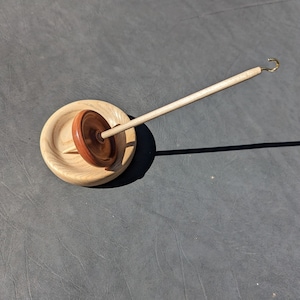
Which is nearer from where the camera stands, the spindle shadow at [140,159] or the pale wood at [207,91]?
the pale wood at [207,91]

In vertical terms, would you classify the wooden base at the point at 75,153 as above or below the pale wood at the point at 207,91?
below

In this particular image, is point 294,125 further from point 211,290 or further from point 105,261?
point 105,261

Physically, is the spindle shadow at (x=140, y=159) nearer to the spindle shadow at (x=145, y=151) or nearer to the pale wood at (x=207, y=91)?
the spindle shadow at (x=145, y=151)

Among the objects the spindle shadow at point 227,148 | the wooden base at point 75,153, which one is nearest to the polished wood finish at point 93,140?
the wooden base at point 75,153

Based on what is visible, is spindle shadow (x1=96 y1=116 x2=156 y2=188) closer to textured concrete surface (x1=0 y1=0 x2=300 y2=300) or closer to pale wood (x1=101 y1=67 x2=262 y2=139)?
textured concrete surface (x1=0 y1=0 x2=300 y2=300)

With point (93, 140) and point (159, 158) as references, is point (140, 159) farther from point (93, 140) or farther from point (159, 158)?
point (93, 140)

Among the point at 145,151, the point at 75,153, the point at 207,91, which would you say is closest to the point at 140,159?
the point at 145,151

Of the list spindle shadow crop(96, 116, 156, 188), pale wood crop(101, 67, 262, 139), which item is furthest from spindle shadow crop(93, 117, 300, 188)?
pale wood crop(101, 67, 262, 139)
